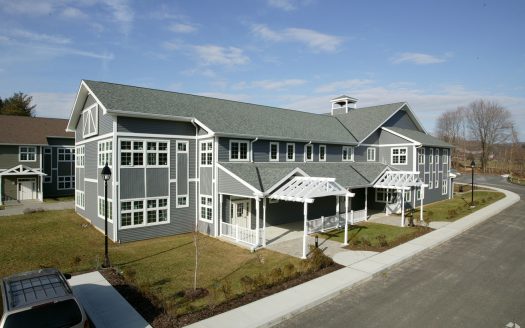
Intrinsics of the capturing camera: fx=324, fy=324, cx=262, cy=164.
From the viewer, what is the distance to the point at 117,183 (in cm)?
1861

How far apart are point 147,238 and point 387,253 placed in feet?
45.2

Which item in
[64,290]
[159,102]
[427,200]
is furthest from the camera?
[427,200]

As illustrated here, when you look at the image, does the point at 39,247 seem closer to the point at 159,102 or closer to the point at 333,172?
the point at 159,102

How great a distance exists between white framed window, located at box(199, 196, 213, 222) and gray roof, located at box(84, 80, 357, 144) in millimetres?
4467

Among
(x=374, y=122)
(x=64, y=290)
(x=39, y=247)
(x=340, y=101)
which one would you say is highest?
(x=340, y=101)

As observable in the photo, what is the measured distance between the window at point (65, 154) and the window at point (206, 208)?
26577 mm

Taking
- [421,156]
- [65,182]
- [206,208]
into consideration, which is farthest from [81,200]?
[421,156]

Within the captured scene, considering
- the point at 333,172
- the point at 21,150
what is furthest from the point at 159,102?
the point at 21,150

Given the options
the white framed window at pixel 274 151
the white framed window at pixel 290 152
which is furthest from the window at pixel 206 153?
the white framed window at pixel 290 152

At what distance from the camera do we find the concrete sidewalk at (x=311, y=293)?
9.46 meters

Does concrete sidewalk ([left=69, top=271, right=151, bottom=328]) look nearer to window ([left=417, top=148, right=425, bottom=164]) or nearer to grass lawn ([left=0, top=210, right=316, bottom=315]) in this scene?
grass lawn ([left=0, top=210, right=316, bottom=315])

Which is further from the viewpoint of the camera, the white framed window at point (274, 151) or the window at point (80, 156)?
the window at point (80, 156)

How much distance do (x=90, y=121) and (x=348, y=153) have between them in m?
21.6

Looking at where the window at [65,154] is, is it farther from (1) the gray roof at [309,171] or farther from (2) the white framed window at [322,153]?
(2) the white framed window at [322,153]
